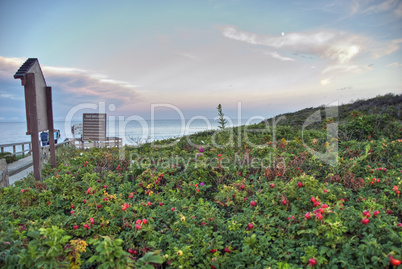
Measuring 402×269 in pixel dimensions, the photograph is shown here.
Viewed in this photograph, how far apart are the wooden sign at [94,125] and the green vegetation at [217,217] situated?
9.51 metres

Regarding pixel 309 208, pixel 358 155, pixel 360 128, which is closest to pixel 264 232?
pixel 309 208

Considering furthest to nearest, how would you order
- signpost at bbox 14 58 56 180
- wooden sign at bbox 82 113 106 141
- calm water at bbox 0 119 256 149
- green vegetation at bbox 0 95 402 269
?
wooden sign at bbox 82 113 106 141, calm water at bbox 0 119 256 149, signpost at bbox 14 58 56 180, green vegetation at bbox 0 95 402 269

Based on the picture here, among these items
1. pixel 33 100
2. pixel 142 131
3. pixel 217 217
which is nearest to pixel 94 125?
pixel 142 131

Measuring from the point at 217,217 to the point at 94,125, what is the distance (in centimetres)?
1268

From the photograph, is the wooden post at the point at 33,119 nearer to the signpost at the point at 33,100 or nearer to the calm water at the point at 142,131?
the signpost at the point at 33,100

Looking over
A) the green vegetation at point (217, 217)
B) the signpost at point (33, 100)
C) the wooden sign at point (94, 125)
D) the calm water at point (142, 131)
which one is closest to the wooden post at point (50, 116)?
the signpost at point (33, 100)

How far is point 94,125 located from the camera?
13.7m

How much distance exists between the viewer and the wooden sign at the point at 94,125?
44.8 feet

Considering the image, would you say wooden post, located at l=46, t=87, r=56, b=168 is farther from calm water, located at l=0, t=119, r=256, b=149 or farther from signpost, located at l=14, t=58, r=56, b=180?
calm water, located at l=0, t=119, r=256, b=149

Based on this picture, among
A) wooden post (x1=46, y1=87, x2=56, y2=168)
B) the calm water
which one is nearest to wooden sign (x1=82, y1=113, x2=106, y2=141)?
the calm water

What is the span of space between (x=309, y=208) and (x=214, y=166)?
1752 millimetres

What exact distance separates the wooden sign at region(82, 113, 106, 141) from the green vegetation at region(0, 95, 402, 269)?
31.2 feet

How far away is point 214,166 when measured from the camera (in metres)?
4.05

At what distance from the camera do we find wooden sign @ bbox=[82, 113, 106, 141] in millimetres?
13641
